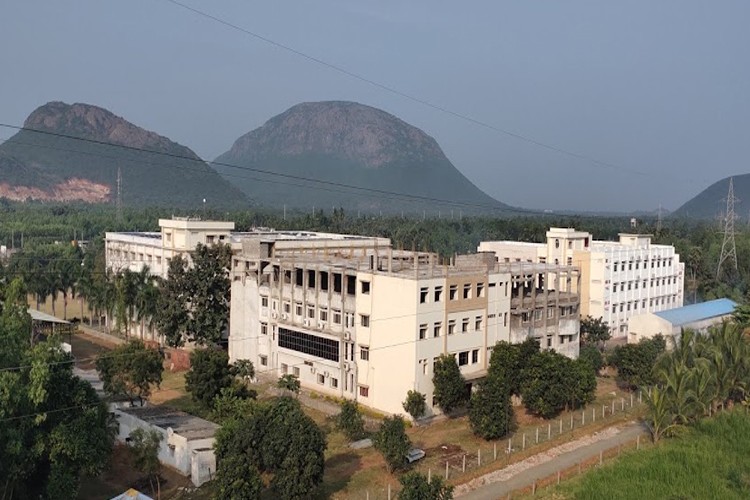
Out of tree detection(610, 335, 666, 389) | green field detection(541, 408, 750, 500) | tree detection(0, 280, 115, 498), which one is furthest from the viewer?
tree detection(610, 335, 666, 389)

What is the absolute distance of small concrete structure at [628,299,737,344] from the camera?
41.7 meters

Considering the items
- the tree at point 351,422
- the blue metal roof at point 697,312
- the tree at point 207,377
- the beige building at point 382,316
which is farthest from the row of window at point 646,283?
the tree at point 207,377

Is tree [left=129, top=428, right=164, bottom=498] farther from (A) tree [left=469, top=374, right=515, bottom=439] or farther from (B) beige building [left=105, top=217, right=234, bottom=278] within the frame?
(B) beige building [left=105, top=217, right=234, bottom=278]

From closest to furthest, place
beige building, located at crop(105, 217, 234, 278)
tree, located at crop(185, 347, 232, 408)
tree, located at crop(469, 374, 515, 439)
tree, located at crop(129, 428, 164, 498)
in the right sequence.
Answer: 1. tree, located at crop(129, 428, 164, 498)
2. tree, located at crop(469, 374, 515, 439)
3. tree, located at crop(185, 347, 232, 408)
4. beige building, located at crop(105, 217, 234, 278)

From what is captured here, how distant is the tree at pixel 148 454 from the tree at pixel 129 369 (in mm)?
4999

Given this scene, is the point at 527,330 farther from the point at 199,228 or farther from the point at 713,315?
the point at 199,228

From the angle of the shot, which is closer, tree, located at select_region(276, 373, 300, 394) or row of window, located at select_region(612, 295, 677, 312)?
tree, located at select_region(276, 373, 300, 394)

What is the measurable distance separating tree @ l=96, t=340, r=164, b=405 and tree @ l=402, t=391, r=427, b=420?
30.9 feet

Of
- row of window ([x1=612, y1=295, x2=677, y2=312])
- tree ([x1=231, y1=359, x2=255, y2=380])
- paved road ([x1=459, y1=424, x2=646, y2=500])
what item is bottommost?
paved road ([x1=459, y1=424, x2=646, y2=500])

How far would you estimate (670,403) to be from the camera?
26453 millimetres

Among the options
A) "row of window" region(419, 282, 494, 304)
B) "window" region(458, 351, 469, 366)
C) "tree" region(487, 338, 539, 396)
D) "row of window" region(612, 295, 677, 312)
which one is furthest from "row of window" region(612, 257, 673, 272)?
"window" region(458, 351, 469, 366)

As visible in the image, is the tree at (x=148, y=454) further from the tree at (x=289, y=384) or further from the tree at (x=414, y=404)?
the tree at (x=414, y=404)

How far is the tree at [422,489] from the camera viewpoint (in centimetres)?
1845

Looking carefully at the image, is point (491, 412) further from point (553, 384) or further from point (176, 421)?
point (176, 421)
